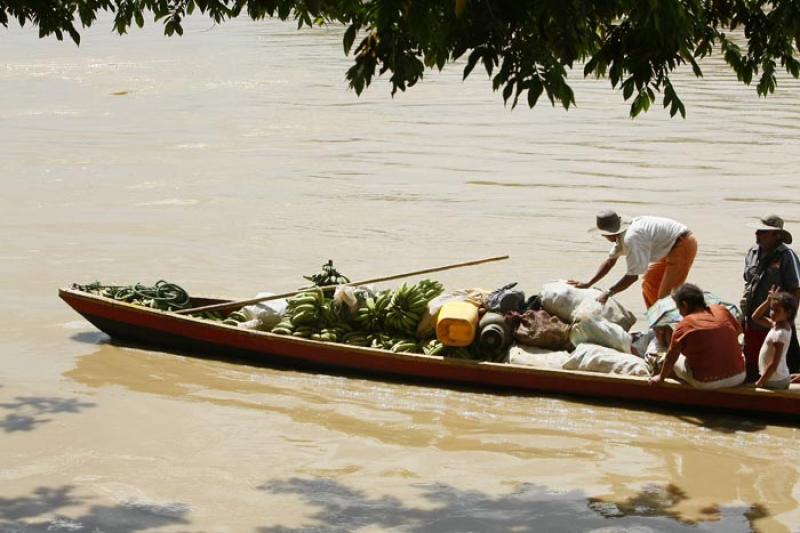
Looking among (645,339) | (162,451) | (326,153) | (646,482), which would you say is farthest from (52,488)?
(326,153)

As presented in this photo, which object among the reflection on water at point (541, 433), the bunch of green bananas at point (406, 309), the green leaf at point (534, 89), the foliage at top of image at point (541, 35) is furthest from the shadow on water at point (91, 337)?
the green leaf at point (534, 89)

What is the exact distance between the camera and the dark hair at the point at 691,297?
7.66 metres

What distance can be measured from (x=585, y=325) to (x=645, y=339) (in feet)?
1.54

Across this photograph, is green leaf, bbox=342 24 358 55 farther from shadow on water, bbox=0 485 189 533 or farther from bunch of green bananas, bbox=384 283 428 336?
bunch of green bananas, bbox=384 283 428 336

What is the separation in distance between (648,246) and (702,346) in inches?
45.6

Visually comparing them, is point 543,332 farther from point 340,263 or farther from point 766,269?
point 340,263

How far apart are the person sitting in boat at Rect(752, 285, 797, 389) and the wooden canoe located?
0.28ft

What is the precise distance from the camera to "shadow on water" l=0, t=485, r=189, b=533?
22.2 feet

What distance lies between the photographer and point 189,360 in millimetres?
9812

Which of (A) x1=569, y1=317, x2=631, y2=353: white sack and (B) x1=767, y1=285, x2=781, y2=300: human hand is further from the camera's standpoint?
(A) x1=569, y1=317, x2=631, y2=353: white sack

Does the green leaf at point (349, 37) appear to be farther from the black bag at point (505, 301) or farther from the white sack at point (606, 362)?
the black bag at point (505, 301)

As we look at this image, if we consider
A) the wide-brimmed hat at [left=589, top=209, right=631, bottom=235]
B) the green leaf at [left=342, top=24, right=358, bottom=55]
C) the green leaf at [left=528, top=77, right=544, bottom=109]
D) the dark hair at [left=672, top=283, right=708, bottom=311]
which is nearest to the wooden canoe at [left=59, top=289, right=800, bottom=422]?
the dark hair at [left=672, top=283, right=708, bottom=311]

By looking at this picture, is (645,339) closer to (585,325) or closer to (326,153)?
(585,325)

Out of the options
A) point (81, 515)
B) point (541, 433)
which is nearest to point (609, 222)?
point (541, 433)
